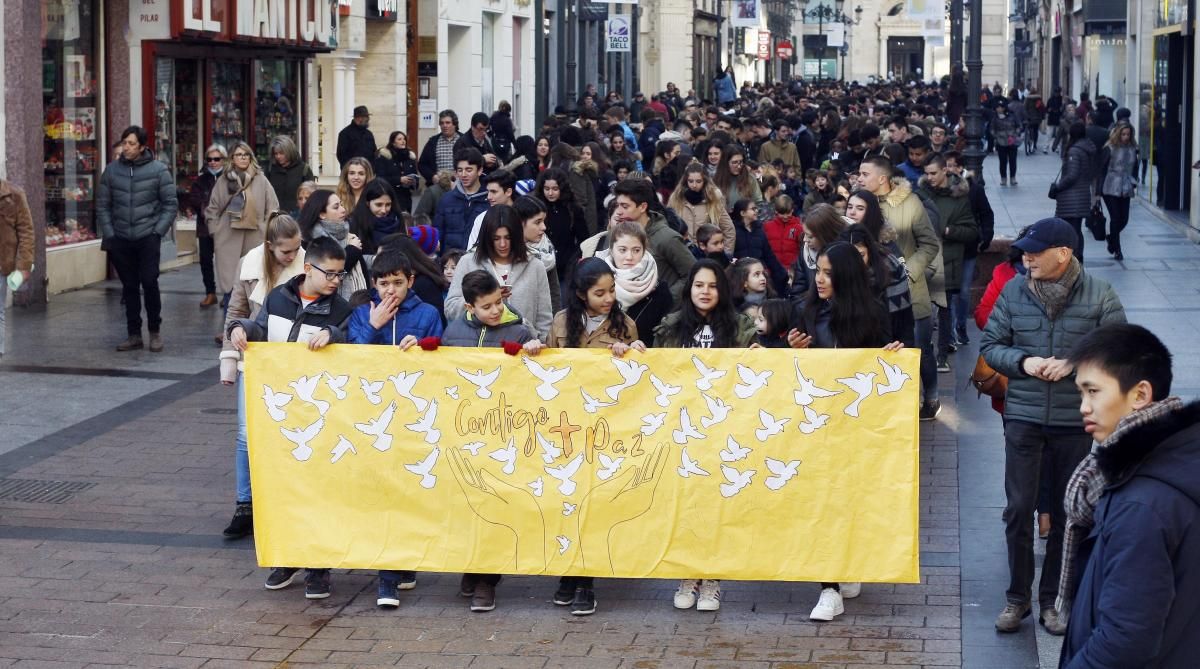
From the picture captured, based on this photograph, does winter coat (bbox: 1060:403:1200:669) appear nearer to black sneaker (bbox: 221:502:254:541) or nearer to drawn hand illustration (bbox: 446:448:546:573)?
drawn hand illustration (bbox: 446:448:546:573)

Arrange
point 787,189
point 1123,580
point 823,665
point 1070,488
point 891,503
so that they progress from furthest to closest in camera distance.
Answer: point 787,189 → point 891,503 → point 823,665 → point 1070,488 → point 1123,580

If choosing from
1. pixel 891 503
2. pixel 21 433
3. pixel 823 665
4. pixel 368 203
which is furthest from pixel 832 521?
pixel 21 433

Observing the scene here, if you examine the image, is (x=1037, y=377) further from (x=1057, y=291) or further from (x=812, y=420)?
(x=812, y=420)

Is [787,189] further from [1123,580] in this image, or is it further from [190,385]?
[1123,580]

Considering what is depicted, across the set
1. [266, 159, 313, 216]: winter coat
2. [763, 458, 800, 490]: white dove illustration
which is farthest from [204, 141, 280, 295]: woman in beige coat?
[763, 458, 800, 490]: white dove illustration

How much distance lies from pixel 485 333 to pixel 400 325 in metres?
0.45

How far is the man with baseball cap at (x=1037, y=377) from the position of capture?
6.76 m

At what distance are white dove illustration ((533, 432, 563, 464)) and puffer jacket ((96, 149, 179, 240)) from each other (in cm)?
739

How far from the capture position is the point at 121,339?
14.5 m

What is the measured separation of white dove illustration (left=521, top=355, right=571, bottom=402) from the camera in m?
7.26

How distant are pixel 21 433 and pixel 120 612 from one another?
3893 millimetres

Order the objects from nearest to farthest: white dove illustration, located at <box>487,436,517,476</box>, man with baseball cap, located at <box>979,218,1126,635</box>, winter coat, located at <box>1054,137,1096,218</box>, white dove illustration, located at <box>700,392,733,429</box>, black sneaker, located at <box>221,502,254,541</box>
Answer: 1. man with baseball cap, located at <box>979,218,1126,635</box>
2. white dove illustration, located at <box>700,392,733,429</box>
3. white dove illustration, located at <box>487,436,517,476</box>
4. black sneaker, located at <box>221,502,254,541</box>
5. winter coat, located at <box>1054,137,1096,218</box>

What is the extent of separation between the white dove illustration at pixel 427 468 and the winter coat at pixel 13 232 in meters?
4.33

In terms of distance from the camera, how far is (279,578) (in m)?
7.69
